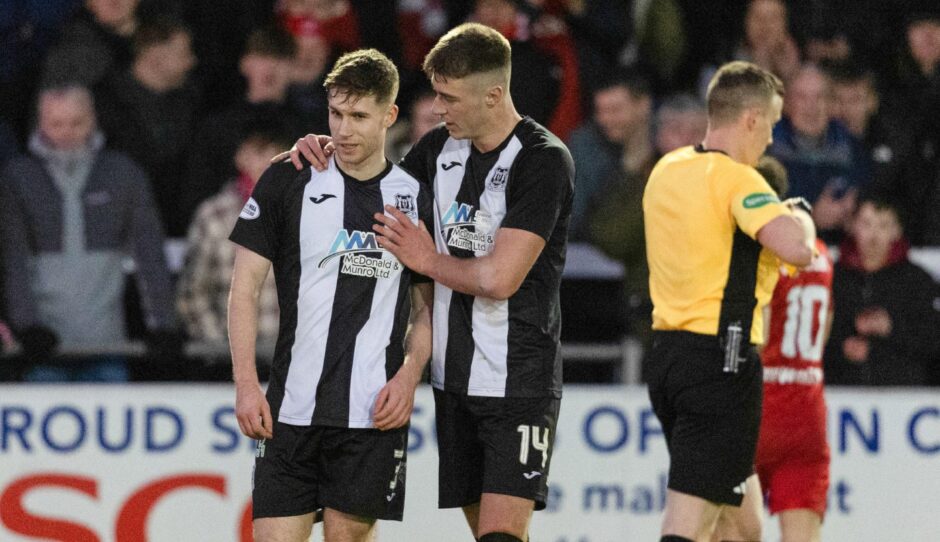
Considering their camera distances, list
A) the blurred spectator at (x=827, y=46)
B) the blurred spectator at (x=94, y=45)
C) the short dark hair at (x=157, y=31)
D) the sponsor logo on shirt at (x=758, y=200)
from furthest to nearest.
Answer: the blurred spectator at (x=827, y=46) → the short dark hair at (x=157, y=31) → the blurred spectator at (x=94, y=45) → the sponsor logo on shirt at (x=758, y=200)

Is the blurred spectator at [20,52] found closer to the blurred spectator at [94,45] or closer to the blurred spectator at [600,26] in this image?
the blurred spectator at [94,45]

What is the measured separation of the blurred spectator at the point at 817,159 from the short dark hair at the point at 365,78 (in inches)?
176

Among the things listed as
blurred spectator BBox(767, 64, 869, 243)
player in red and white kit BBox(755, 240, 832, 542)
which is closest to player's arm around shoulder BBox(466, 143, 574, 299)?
player in red and white kit BBox(755, 240, 832, 542)

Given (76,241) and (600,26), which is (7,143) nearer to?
(76,241)

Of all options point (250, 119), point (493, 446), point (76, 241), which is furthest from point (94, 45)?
point (493, 446)

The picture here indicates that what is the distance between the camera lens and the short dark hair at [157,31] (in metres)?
9.02

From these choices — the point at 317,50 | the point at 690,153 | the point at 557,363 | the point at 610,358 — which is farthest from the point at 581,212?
the point at 557,363

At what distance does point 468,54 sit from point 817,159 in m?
4.48

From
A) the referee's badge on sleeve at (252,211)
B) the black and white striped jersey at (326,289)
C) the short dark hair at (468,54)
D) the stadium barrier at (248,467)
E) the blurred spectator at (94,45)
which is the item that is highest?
the blurred spectator at (94,45)

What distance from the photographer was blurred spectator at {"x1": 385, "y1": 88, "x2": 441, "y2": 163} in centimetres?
876

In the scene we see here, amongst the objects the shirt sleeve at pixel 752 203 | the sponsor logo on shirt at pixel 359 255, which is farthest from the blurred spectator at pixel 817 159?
the sponsor logo on shirt at pixel 359 255

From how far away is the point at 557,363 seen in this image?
549 centimetres

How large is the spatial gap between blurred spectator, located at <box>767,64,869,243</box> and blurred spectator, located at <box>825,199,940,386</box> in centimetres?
47

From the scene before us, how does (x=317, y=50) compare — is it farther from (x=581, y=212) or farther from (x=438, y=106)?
(x=438, y=106)
